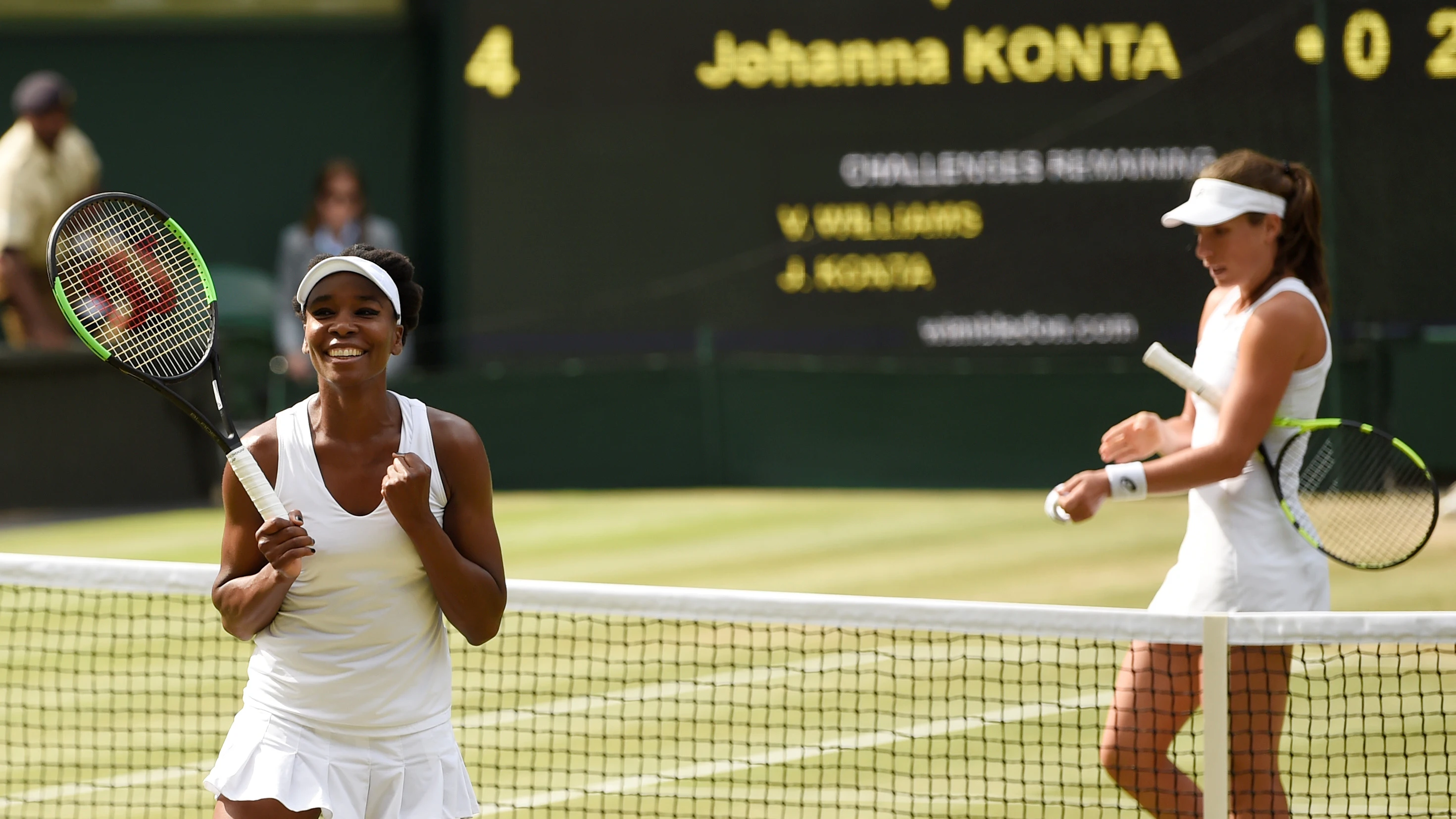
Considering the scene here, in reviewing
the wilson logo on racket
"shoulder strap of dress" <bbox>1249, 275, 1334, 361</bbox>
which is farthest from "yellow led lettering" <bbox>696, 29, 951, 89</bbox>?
the wilson logo on racket

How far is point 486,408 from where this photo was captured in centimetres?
1156

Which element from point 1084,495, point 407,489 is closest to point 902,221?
point 1084,495

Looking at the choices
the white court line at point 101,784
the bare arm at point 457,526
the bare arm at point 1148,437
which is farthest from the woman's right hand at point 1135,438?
the white court line at point 101,784

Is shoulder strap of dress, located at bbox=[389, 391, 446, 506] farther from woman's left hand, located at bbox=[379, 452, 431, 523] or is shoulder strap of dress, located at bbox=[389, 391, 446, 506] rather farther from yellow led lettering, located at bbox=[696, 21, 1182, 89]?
yellow led lettering, located at bbox=[696, 21, 1182, 89]

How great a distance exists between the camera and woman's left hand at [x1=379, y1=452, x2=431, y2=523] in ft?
9.46

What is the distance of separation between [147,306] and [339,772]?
1231mm

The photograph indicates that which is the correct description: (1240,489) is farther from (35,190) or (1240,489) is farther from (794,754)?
(35,190)

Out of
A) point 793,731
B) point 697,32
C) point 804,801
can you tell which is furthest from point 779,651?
point 697,32

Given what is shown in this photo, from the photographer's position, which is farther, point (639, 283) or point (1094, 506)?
point (639, 283)

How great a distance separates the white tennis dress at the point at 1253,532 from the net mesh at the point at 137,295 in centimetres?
209

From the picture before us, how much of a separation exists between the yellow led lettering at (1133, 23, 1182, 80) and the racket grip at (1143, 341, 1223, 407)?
706 cm

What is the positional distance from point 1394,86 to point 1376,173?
1.65 feet

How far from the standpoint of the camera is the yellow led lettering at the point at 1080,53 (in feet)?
34.7

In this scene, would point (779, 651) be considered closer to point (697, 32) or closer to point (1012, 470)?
point (1012, 470)
